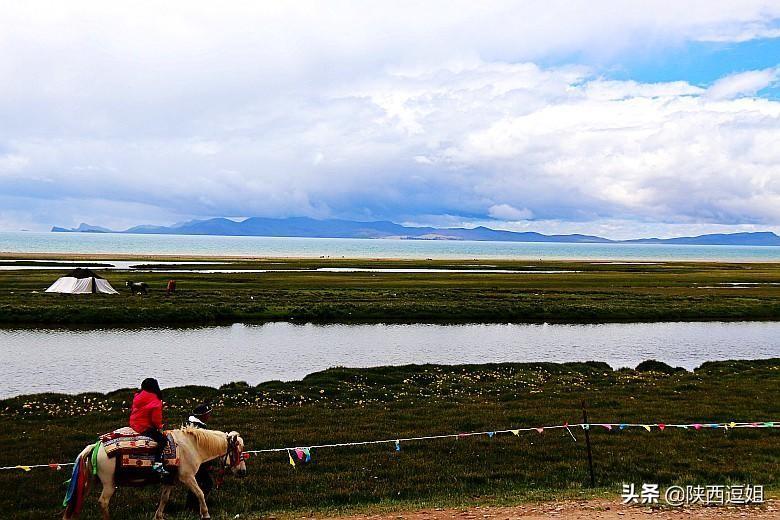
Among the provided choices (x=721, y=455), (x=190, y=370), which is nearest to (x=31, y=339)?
(x=190, y=370)

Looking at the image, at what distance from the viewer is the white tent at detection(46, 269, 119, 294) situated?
58.7 meters

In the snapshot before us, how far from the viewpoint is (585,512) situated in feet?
37.6

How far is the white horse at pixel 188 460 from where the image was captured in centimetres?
1071

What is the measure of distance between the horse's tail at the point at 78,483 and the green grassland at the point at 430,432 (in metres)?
1.25

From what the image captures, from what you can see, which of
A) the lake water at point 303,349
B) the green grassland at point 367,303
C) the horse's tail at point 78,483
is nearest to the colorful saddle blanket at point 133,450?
the horse's tail at point 78,483

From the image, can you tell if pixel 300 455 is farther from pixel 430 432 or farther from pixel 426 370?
pixel 426 370

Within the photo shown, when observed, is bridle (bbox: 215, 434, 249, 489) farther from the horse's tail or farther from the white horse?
the horse's tail

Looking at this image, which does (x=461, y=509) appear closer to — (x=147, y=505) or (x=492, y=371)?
(x=147, y=505)

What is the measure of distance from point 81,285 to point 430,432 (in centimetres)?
5063

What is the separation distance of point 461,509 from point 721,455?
7.92m

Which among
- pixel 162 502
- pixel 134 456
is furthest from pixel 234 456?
pixel 134 456

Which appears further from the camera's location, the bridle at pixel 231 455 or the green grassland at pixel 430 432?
the green grassland at pixel 430 432

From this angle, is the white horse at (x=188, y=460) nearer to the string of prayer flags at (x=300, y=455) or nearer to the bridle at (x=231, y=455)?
the bridle at (x=231, y=455)

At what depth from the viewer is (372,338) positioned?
139ft
